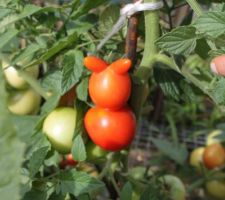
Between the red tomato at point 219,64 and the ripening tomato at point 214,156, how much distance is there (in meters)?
0.88

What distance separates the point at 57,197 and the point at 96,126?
138mm

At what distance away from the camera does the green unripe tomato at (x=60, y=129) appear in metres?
0.87

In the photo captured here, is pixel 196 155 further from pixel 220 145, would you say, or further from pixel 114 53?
pixel 114 53

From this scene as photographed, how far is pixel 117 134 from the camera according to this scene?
A: 31.6 inches

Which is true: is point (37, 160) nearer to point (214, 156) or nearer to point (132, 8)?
point (132, 8)

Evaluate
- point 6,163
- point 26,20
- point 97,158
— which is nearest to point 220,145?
point 97,158

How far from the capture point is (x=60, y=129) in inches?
34.4

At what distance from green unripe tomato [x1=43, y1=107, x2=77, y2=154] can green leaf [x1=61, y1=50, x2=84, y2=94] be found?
11cm

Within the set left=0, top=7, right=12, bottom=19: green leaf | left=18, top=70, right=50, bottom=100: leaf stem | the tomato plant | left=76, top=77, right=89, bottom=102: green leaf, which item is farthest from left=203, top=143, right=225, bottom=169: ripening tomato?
left=0, top=7, right=12, bottom=19: green leaf

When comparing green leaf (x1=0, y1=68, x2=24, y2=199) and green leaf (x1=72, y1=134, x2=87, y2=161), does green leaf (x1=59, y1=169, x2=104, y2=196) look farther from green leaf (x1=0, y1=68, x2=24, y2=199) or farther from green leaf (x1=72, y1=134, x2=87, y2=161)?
green leaf (x1=0, y1=68, x2=24, y2=199)

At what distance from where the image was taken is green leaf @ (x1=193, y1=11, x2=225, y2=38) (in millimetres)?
620

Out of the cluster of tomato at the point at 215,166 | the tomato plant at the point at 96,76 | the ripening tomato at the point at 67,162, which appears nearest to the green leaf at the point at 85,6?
the tomato plant at the point at 96,76

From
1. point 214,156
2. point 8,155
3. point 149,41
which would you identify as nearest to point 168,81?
point 149,41

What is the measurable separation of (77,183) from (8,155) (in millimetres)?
328
